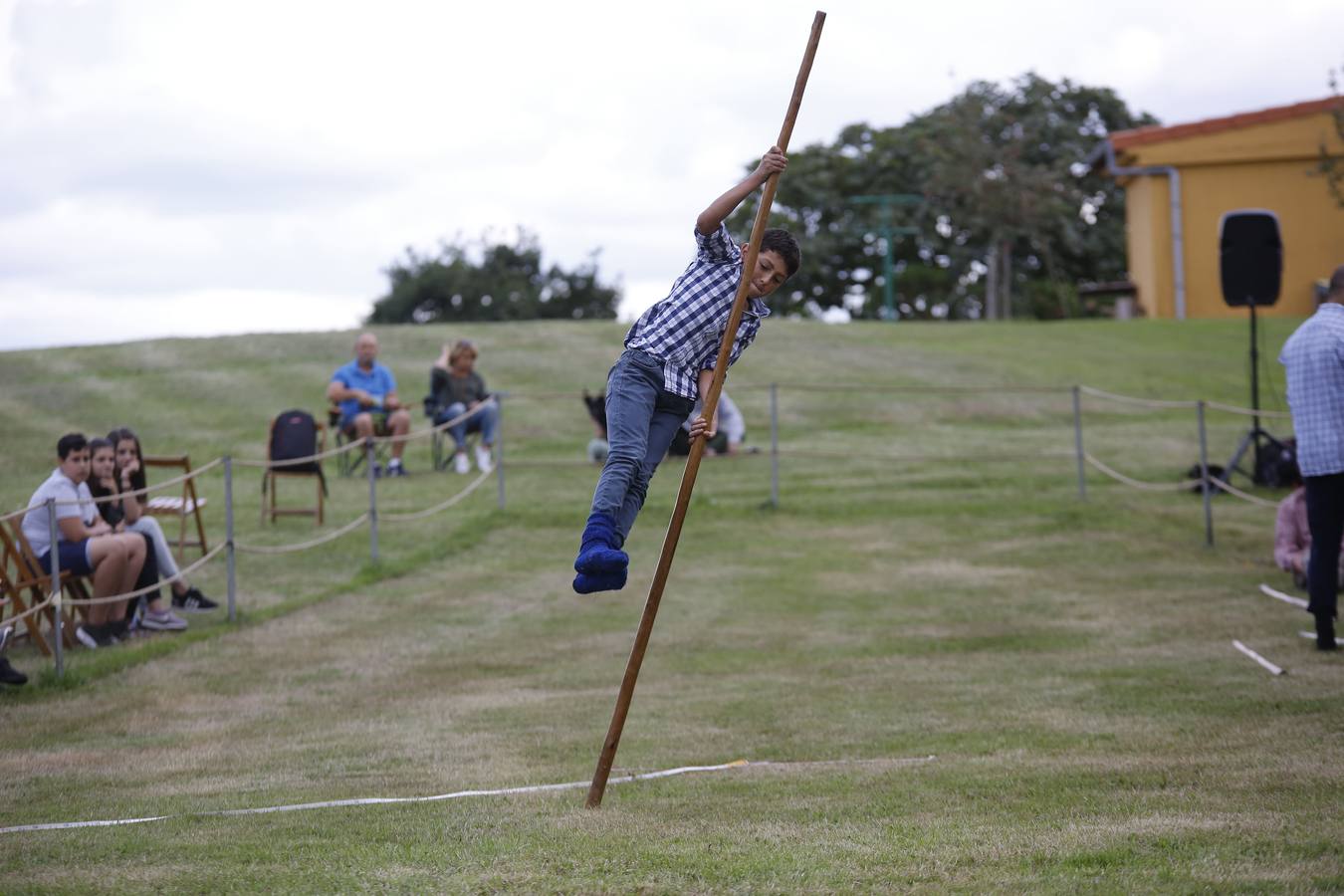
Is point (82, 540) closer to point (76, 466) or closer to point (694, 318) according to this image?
point (76, 466)

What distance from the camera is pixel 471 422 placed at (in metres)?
17.3

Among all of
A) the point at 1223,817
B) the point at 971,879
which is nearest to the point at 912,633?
the point at 1223,817

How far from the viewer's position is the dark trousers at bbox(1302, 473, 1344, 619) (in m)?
8.51

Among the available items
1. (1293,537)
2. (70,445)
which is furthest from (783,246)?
(1293,537)

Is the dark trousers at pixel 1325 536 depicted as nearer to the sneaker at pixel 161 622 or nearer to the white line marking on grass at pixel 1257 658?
the white line marking on grass at pixel 1257 658

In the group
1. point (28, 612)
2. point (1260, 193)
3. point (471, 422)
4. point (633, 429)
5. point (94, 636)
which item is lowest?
point (94, 636)

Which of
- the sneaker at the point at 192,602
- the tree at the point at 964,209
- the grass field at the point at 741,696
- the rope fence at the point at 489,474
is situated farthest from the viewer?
the tree at the point at 964,209

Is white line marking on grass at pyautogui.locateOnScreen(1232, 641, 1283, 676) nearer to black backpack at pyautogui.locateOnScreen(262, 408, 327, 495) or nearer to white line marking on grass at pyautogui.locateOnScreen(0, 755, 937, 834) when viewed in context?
white line marking on grass at pyautogui.locateOnScreen(0, 755, 937, 834)

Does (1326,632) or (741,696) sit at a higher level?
(1326,632)

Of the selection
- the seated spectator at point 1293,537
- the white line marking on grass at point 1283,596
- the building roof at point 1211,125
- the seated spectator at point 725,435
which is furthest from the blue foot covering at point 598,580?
the building roof at point 1211,125

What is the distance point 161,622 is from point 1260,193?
29162mm

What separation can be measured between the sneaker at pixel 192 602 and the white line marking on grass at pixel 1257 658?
6.92 meters

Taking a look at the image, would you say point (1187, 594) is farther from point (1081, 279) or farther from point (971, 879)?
point (1081, 279)

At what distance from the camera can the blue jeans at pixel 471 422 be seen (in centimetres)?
1706
